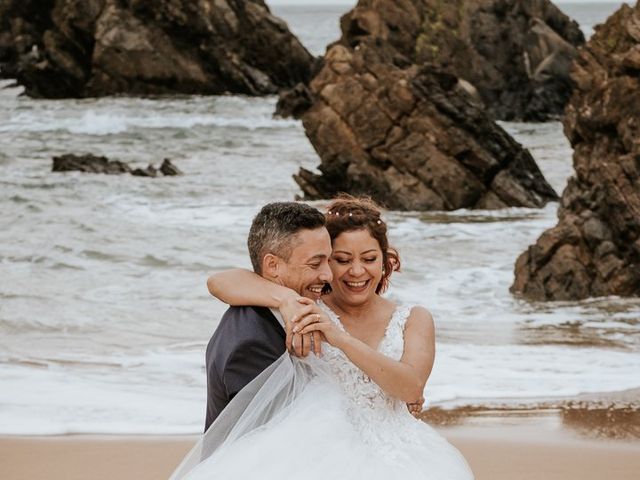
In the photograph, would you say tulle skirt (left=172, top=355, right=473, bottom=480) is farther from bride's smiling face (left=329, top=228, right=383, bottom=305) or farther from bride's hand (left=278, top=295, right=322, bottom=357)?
bride's smiling face (left=329, top=228, right=383, bottom=305)

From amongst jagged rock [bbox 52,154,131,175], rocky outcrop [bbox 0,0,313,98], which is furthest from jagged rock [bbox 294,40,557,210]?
rocky outcrop [bbox 0,0,313,98]

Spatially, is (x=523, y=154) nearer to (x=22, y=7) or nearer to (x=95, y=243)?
(x=95, y=243)

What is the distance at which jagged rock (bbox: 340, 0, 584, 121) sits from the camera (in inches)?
1479

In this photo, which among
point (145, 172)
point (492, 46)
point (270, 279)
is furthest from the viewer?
point (492, 46)

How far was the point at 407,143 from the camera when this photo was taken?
64.5ft

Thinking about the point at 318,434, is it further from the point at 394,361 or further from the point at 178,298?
the point at 178,298

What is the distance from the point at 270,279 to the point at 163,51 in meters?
41.2

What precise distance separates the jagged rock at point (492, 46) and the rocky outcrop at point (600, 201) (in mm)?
23914

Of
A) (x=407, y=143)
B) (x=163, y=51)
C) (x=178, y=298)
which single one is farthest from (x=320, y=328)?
(x=163, y=51)

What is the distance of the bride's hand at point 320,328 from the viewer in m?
3.24

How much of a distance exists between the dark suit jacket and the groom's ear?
0.43ft

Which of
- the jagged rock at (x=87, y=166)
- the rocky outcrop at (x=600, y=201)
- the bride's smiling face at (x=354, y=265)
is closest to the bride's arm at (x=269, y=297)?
the bride's smiling face at (x=354, y=265)

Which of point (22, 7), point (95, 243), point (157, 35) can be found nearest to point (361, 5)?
point (157, 35)

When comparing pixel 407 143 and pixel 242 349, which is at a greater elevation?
pixel 242 349
